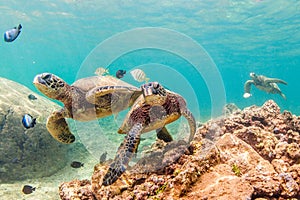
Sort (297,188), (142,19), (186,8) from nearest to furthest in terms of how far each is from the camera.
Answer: (297,188)
(186,8)
(142,19)

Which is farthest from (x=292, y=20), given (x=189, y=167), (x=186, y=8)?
(x=189, y=167)

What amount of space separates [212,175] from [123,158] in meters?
1.24

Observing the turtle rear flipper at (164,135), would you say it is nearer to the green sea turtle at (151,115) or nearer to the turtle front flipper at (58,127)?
the green sea turtle at (151,115)

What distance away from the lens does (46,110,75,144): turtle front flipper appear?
539 centimetres

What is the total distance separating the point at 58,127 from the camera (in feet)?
18.0

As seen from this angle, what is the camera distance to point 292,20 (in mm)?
26859

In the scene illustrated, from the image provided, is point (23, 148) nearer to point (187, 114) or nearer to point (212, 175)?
point (187, 114)

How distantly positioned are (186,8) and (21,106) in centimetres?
2267

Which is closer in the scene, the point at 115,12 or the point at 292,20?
the point at 292,20

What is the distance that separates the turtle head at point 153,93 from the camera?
3.65 meters

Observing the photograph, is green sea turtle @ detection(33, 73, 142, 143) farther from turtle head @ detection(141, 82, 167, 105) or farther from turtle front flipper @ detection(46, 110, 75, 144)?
turtle head @ detection(141, 82, 167, 105)

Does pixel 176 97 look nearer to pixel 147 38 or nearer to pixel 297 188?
pixel 297 188

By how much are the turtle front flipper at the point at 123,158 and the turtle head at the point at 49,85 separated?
2.06 meters

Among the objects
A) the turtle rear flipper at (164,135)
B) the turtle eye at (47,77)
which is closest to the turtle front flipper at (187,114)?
the turtle rear flipper at (164,135)
